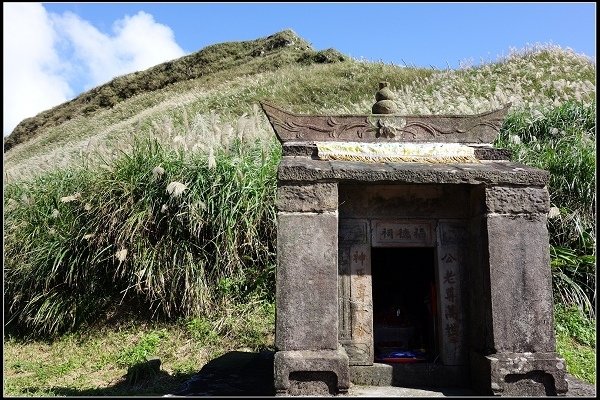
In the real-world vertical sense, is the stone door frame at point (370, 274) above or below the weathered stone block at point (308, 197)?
below

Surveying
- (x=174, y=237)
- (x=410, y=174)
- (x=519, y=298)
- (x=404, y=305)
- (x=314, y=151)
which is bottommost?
(x=404, y=305)

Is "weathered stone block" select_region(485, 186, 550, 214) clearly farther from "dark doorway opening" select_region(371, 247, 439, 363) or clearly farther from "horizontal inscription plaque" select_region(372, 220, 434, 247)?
"dark doorway opening" select_region(371, 247, 439, 363)

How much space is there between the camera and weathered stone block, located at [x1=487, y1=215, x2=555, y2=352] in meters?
3.86

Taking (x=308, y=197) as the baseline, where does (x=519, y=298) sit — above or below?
below

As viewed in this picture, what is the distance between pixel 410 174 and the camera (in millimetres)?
3936

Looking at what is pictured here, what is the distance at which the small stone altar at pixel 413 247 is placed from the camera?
3795 millimetres

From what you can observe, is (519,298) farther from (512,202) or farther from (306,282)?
(306,282)

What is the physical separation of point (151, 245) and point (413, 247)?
134 inches

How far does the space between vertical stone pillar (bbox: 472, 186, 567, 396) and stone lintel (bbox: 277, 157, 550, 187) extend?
0.08 m

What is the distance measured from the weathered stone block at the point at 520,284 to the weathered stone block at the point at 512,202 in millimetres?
53

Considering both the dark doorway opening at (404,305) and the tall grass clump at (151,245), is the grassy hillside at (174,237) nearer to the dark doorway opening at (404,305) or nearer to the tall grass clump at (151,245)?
the tall grass clump at (151,245)

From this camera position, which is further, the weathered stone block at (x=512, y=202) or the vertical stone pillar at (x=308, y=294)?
the weathered stone block at (x=512, y=202)

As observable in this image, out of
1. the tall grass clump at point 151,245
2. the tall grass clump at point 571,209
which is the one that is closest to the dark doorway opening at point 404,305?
the tall grass clump at point 151,245

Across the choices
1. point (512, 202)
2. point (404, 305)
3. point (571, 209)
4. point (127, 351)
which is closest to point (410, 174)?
→ point (512, 202)
